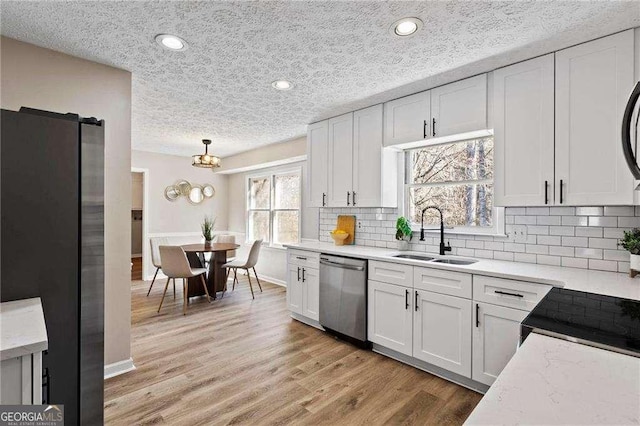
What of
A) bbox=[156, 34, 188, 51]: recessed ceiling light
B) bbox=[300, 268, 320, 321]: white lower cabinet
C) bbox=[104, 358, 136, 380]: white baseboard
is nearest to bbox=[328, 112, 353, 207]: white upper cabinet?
bbox=[300, 268, 320, 321]: white lower cabinet

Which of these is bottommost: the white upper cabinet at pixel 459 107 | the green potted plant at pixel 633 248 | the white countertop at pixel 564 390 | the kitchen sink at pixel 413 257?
the kitchen sink at pixel 413 257

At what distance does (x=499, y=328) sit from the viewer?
2.13 metres

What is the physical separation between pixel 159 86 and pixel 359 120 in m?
1.98

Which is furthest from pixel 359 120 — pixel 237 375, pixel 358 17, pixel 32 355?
pixel 32 355

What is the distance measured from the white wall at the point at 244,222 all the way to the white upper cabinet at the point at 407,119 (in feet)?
6.54

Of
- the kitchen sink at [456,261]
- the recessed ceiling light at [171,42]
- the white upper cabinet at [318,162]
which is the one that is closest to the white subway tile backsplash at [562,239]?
the kitchen sink at [456,261]

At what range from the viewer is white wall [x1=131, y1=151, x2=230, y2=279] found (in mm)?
5918

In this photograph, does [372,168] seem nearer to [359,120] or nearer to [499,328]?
[359,120]

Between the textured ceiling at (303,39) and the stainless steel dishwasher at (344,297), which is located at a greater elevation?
the textured ceiling at (303,39)

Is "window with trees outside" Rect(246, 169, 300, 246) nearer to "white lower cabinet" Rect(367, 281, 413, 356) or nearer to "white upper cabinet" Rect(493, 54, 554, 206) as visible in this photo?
"white lower cabinet" Rect(367, 281, 413, 356)

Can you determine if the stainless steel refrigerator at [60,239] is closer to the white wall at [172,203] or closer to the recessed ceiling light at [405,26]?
the recessed ceiling light at [405,26]

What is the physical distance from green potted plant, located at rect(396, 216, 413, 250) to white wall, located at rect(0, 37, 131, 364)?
2450 mm

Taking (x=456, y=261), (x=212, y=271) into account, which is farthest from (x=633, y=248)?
(x=212, y=271)

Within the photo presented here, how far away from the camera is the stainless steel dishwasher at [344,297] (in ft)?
9.73
